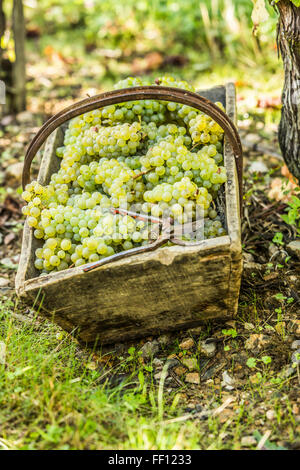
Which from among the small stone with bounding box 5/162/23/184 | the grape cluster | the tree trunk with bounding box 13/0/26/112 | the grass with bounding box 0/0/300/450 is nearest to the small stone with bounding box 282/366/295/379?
the grass with bounding box 0/0/300/450

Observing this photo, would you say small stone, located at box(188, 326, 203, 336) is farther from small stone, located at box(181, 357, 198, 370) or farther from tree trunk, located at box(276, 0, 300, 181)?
tree trunk, located at box(276, 0, 300, 181)

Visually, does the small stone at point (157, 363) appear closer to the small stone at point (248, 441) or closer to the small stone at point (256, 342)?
the small stone at point (256, 342)

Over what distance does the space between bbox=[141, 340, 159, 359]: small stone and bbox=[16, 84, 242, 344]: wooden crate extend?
51mm

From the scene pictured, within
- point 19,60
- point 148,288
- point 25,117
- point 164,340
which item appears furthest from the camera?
point 25,117

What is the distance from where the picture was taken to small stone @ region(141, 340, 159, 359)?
200 centimetres

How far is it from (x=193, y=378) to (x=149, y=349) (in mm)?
241

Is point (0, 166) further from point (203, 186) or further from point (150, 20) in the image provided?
point (150, 20)

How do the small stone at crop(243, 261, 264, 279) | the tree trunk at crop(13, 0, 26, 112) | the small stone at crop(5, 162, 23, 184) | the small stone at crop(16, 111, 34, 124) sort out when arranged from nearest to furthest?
the small stone at crop(243, 261, 264, 279), the small stone at crop(5, 162, 23, 184), the tree trunk at crop(13, 0, 26, 112), the small stone at crop(16, 111, 34, 124)

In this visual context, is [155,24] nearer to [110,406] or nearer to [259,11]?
[259,11]

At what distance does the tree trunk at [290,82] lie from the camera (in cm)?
213

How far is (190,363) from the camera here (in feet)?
6.35

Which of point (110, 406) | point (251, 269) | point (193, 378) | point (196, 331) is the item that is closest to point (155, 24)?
point (251, 269)

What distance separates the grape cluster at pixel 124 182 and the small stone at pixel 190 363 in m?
0.55
